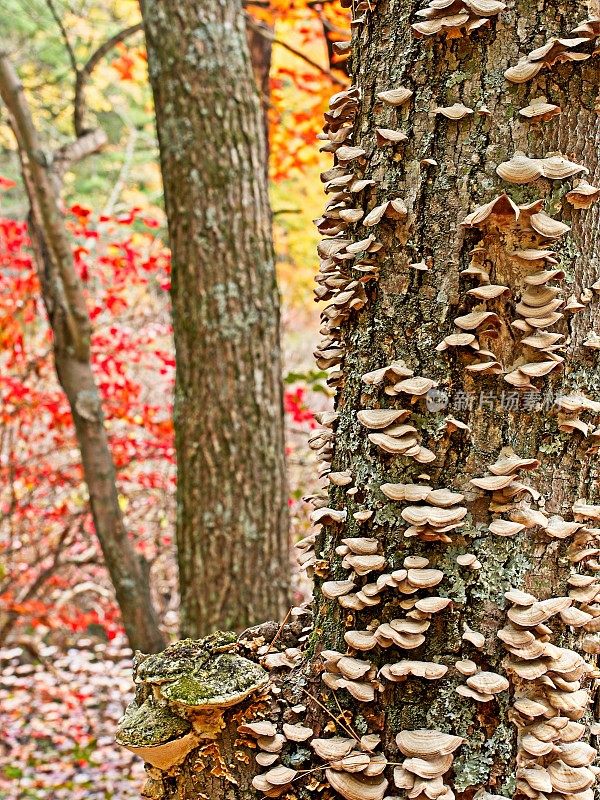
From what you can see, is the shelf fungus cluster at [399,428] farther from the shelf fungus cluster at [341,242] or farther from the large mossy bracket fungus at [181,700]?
the large mossy bracket fungus at [181,700]

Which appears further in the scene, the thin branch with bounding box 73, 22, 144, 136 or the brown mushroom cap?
the thin branch with bounding box 73, 22, 144, 136

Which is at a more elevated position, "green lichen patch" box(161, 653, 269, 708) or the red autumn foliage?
"green lichen patch" box(161, 653, 269, 708)

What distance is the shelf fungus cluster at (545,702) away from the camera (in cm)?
132

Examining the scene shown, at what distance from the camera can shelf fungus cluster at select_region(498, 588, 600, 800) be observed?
4.33 feet

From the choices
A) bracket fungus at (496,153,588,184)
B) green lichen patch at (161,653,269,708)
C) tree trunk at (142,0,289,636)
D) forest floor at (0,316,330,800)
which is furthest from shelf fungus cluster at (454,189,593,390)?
forest floor at (0,316,330,800)

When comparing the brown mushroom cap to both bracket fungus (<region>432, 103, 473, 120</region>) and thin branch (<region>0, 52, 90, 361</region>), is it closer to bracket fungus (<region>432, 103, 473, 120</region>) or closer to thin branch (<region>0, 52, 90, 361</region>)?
bracket fungus (<region>432, 103, 473, 120</region>)

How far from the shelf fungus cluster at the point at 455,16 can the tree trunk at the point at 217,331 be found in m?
2.34

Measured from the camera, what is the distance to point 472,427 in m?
1.39

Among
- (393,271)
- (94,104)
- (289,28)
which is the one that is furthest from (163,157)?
(94,104)

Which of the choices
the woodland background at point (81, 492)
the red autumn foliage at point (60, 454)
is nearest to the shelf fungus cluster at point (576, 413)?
the woodland background at point (81, 492)

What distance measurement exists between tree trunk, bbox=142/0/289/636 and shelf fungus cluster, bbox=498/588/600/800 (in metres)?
2.33

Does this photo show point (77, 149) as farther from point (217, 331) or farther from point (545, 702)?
point (545, 702)

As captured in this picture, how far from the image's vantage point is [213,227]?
3613 millimetres

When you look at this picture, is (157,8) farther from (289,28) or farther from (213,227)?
(289,28)
